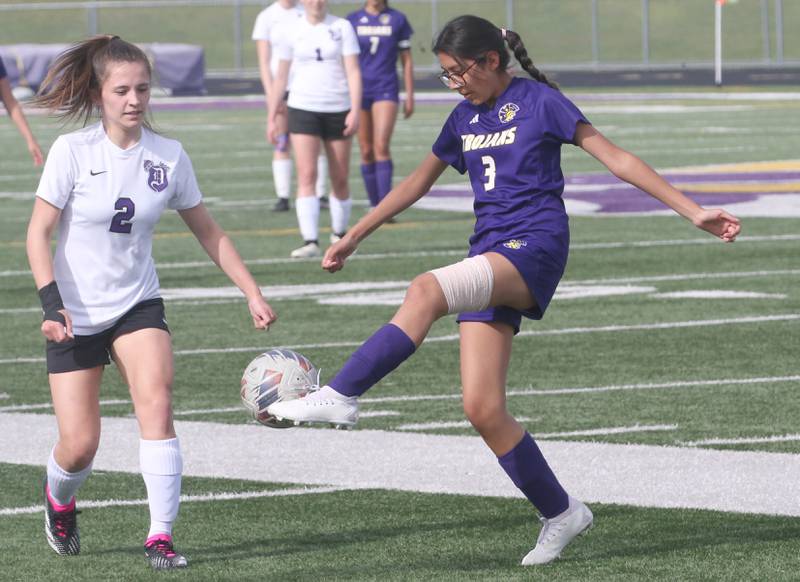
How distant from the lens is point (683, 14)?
75.1m

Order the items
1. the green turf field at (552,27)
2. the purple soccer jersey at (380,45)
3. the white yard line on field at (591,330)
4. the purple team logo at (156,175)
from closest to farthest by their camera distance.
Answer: the purple team logo at (156,175) < the white yard line on field at (591,330) < the purple soccer jersey at (380,45) < the green turf field at (552,27)

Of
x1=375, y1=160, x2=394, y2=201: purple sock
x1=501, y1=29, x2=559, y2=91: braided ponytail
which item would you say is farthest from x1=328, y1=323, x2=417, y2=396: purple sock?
x1=375, y1=160, x2=394, y2=201: purple sock

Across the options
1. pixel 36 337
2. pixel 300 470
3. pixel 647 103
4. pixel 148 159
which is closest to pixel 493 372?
pixel 148 159

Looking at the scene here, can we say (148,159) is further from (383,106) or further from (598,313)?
Answer: (383,106)

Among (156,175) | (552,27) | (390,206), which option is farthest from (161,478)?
(552,27)

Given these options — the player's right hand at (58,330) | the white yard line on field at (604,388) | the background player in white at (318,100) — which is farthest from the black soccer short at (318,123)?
the player's right hand at (58,330)

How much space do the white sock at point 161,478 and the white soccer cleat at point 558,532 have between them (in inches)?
46.9

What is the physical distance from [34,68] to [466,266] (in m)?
45.0

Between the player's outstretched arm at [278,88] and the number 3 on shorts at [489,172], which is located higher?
the number 3 on shorts at [489,172]

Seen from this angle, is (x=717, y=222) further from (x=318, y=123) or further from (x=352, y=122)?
(x=318, y=123)

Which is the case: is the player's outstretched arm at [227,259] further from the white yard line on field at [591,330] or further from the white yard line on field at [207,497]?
the white yard line on field at [591,330]

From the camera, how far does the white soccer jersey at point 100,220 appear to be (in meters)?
6.69

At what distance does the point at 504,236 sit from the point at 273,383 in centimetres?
92

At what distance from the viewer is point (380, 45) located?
19344 millimetres
